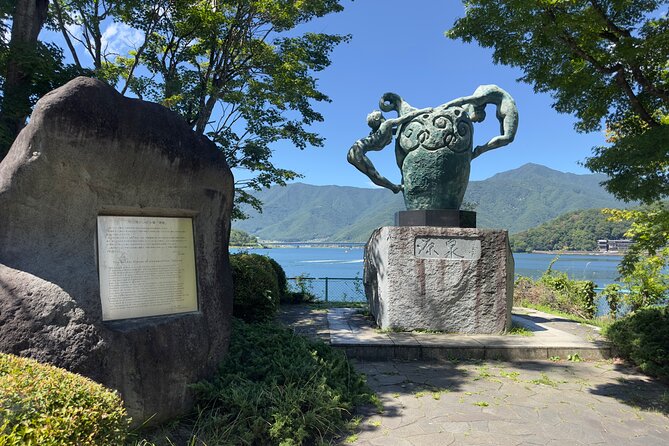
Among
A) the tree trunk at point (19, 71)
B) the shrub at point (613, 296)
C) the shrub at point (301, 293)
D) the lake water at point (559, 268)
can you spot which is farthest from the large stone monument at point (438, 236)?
the tree trunk at point (19, 71)

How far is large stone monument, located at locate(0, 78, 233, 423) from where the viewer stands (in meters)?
2.42

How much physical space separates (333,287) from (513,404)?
8.81 meters

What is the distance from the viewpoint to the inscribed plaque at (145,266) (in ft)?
9.23

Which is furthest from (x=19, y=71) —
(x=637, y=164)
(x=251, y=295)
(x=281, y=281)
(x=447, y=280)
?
(x=637, y=164)

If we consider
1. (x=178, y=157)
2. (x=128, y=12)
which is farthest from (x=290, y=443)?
(x=128, y=12)

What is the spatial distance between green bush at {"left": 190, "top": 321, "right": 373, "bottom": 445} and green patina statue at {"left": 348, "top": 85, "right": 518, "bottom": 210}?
132 inches

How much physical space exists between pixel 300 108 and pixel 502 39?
6.86 metres

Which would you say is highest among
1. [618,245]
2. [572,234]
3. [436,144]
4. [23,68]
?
[23,68]

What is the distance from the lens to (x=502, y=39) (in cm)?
454

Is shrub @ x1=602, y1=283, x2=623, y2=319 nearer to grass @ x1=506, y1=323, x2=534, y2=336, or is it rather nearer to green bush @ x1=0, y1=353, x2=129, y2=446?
grass @ x1=506, y1=323, x2=534, y2=336

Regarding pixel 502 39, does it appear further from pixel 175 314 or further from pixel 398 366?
pixel 175 314

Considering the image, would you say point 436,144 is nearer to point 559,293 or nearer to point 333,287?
point 559,293

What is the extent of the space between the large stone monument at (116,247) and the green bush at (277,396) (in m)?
0.24

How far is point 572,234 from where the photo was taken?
2634cm
